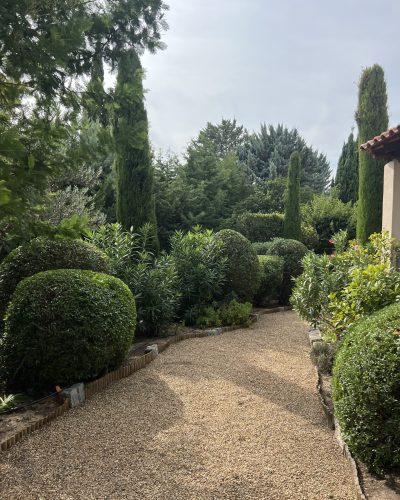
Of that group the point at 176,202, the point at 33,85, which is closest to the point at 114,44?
the point at 33,85

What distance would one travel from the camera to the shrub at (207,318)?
8.01 m

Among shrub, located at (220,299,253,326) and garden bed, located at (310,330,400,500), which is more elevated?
shrub, located at (220,299,253,326)

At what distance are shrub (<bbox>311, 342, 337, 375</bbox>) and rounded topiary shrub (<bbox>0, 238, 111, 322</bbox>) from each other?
9.87 ft

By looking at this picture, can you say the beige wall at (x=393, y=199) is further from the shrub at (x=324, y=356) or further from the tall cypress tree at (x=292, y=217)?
the tall cypress tree at (x=292, y=217)

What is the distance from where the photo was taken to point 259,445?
351 centimetres

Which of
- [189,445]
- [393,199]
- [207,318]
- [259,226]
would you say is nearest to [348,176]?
[259,226]

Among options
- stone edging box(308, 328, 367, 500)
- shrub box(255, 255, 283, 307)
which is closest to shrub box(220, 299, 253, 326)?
shrub box(255, 255, 283, 307)

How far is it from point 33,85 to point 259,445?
337 cm

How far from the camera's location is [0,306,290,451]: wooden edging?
3.60m

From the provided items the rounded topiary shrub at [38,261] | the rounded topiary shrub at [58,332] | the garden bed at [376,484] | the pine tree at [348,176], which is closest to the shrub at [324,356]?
the garden bed at [376,484]

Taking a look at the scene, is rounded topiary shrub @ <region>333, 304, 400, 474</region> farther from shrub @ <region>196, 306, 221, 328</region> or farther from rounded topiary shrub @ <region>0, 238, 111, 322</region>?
shrub @ <region>196, 306, 221, 328</region>

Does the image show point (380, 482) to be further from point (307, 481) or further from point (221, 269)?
point (221, 269)

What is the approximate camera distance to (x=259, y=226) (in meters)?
16.2

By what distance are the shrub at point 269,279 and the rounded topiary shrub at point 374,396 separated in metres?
7.18
